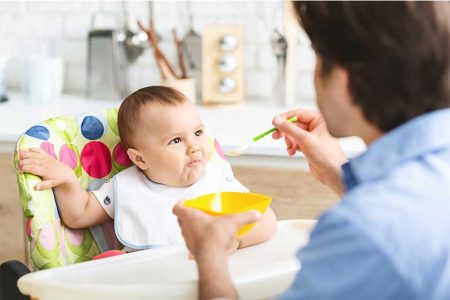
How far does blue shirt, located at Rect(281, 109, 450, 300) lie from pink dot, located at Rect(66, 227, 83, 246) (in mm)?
774

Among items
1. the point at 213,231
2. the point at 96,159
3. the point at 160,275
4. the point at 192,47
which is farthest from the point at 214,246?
the point at 192,47

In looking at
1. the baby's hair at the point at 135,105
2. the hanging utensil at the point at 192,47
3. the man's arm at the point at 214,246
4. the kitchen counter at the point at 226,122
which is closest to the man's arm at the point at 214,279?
the man's arm at the point at 214,246

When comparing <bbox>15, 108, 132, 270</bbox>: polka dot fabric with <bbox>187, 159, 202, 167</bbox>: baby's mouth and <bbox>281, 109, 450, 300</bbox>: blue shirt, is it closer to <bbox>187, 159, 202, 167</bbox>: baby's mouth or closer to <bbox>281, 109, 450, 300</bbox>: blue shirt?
<bbox>187, 159, 202, 167</bbox>: baby's mouth

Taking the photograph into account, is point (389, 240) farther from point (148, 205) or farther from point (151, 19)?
point (151, 19)

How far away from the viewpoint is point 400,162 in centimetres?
102

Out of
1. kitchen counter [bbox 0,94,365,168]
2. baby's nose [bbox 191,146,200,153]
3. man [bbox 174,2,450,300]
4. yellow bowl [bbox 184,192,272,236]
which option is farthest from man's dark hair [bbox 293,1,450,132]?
kitchen counter [bbox 0,94,365,168]

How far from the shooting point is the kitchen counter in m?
2.33

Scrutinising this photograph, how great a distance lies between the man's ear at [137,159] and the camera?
1754mm

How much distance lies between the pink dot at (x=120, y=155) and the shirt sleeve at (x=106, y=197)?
9cm

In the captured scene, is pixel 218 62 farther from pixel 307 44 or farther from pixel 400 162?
pixel 400 162

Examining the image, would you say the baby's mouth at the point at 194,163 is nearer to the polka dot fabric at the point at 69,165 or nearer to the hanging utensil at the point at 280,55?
the polka dot fabric at the point at 69,165

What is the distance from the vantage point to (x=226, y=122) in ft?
8.39

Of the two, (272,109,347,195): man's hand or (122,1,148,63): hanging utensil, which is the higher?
(272,109,347,195): man's hand

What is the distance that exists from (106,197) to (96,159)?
0.10 m
